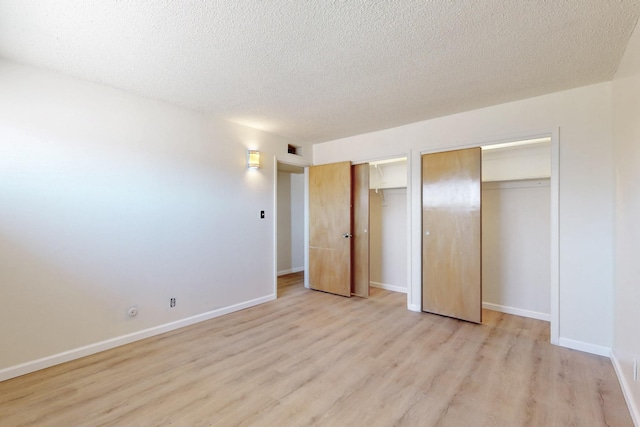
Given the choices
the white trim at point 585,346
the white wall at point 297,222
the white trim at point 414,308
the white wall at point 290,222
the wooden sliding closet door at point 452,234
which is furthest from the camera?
the white wall at point 297,222

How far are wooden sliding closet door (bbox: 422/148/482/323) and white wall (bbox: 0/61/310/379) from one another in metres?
2.40

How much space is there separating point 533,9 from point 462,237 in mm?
2280

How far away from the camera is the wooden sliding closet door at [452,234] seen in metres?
3.26

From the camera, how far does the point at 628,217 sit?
1946 millimetres

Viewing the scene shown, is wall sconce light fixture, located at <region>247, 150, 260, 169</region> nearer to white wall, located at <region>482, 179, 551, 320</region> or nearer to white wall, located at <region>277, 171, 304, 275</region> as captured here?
white wall, located at <region>277, 171, 304, 275</region>

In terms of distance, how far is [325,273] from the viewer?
4570mm

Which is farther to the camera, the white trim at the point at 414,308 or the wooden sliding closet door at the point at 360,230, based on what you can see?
the wooden sliding closet door at the point at 360,230

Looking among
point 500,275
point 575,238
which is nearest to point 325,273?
point 500,275

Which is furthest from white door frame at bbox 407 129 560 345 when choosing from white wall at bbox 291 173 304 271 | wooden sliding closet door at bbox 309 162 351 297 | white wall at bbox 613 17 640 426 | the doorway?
white wall at bbox 291 173 304 271

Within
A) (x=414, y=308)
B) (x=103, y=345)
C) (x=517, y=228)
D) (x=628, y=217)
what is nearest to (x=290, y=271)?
(x=414, y=308)

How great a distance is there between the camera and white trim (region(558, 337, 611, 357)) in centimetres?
251

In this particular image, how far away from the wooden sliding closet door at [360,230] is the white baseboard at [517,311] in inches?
63.9

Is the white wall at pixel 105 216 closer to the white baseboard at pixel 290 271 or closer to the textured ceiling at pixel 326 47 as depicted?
the textured ceiling at pixel 326 47

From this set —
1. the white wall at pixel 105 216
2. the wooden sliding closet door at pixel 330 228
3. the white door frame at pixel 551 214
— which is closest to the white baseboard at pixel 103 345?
the white wall at pixel 105 216
